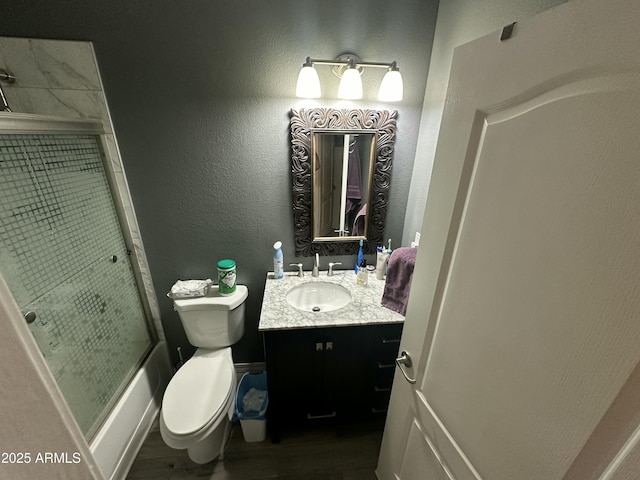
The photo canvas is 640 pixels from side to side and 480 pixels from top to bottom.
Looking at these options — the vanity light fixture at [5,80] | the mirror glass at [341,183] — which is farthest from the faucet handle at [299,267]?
the vanity light fixture at [5,80]

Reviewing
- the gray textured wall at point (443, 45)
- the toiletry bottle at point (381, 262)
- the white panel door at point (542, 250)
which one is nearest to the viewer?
the white panel door at point (542, 250)

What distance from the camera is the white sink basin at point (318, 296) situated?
1577 mm

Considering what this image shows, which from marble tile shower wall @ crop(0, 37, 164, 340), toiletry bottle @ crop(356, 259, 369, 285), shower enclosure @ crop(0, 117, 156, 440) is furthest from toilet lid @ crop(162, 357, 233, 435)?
marble tile shower wall @ crop(0, 37, 164, 340)

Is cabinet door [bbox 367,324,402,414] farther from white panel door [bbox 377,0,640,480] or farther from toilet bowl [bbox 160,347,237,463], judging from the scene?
toilet bowl [bbox 160,347,237,463]

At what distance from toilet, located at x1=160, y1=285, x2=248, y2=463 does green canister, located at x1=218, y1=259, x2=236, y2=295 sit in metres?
0.04

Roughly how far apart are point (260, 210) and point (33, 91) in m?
1.18

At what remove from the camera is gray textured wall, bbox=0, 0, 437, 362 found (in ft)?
3.87

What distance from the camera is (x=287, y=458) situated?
1.44m

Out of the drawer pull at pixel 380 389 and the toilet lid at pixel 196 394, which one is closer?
the toilet lid at pixel 196 394

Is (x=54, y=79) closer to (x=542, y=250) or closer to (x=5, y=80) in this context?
(x=5, y=80)

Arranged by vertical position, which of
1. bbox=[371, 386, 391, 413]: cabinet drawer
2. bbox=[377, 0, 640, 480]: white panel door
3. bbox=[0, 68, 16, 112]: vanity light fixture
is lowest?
bbox=[371, 386, 391, 413]: cabinet drawer

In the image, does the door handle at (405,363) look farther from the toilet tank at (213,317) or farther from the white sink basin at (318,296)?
the toilet tank at (213,317)

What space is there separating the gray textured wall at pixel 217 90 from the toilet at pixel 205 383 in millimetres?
289

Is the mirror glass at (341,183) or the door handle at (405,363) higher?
the mirror glass at (341,183)
